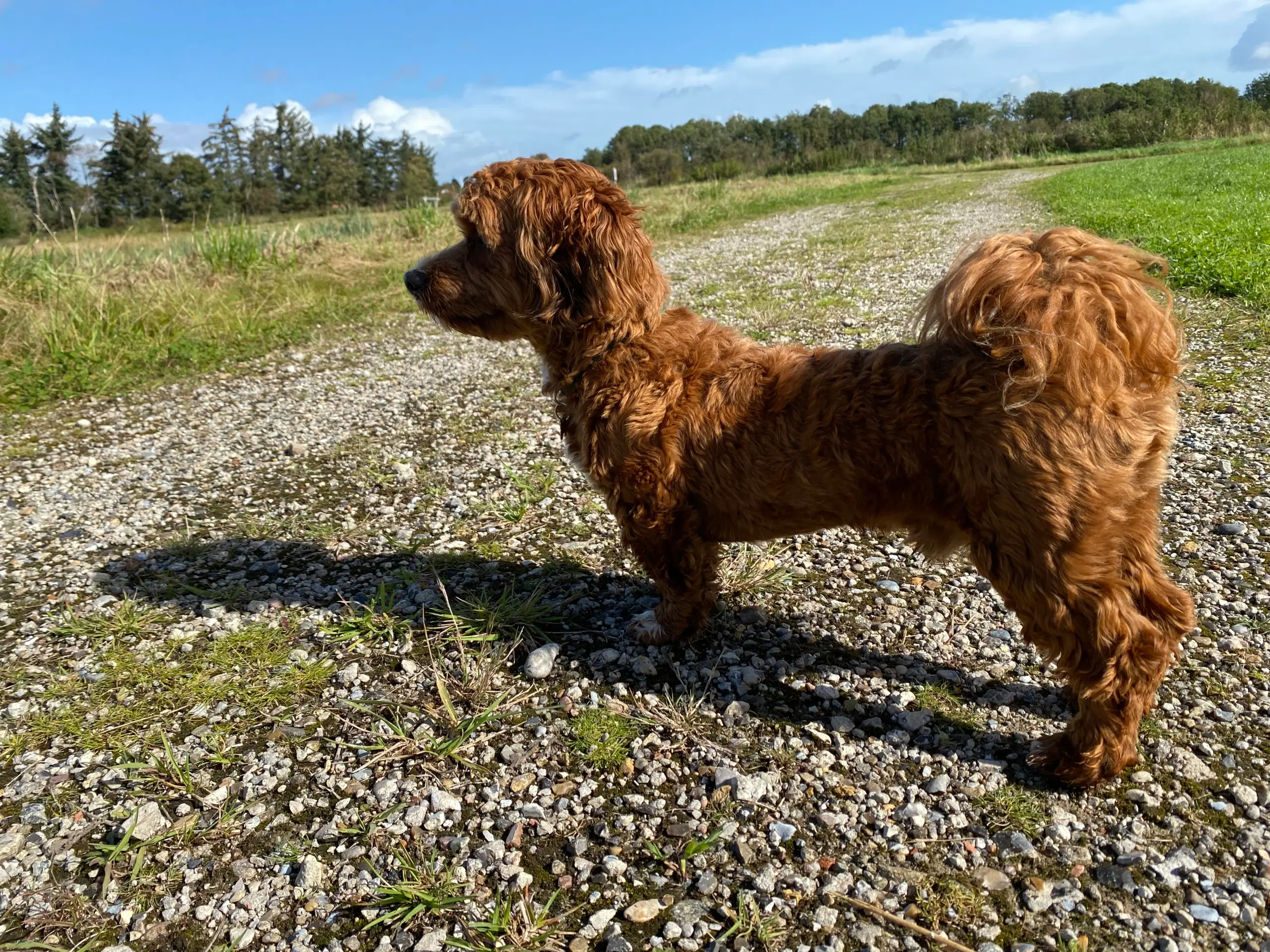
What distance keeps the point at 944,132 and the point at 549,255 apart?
3567 inches

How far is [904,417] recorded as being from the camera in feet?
10.1

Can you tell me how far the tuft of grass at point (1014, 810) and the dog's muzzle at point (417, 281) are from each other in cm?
367

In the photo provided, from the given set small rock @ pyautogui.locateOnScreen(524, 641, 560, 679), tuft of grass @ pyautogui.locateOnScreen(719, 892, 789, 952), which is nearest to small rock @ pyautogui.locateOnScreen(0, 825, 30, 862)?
small rock @ pyautogui.locateOnScreen(524, 641, 560, 679)

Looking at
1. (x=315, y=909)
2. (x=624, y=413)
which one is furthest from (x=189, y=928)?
(x=624, y=413)

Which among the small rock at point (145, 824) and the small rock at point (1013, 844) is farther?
the small rock at point (145, 824)

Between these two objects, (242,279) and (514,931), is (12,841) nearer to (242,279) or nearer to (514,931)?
(514,931)

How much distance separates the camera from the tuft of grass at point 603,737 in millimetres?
3480

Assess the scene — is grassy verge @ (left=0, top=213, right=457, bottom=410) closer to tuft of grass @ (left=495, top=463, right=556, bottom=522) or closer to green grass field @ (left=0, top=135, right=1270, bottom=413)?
green grass field @ (left=0, top=135, right=1270, bottom=413)

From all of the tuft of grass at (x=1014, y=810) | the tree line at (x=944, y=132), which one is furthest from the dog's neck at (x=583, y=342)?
the tree line at (x=944, y=132)

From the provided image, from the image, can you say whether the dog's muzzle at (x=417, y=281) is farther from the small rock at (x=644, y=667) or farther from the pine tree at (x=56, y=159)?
the pine tree at (x=56, y=159)

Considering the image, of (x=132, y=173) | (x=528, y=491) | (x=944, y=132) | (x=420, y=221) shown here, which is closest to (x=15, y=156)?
(x=132, y=173)

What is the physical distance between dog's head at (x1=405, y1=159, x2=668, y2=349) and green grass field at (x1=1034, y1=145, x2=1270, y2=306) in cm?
922

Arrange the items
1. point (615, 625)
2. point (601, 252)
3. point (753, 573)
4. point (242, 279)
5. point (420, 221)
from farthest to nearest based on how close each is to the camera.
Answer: point (420, 221) < point (242, 279) < point (753, 573) < point (615, 625) < point (601, 252)

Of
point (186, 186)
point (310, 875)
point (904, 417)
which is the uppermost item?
point (186, 186)
